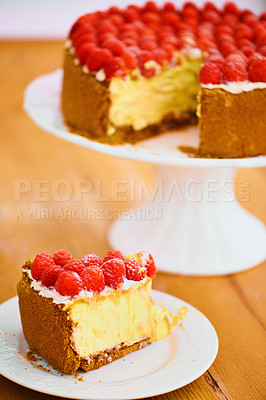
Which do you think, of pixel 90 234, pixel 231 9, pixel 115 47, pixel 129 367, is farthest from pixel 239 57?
pixel 129 367

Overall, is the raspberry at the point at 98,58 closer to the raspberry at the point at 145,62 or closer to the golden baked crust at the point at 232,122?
the raspberry at the point at 145,62

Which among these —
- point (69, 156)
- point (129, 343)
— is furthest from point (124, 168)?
point (129, 343)

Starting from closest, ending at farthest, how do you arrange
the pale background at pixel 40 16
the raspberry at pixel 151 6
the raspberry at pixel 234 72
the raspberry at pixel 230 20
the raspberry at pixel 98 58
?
the raspberry at pixel 234 72, the raspberry at pixel 98 58, the raspberry at pixel 230 20, the raspberry at pixel 151 6, the pale background at pixel 40 16

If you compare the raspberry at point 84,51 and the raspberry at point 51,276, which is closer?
the raspberry at point 51,276

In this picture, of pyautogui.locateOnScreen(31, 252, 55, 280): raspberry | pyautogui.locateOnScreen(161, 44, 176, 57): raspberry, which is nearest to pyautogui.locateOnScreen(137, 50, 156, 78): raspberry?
pyautogui.locateOnScreen(161, 44, 176, 57): raspberry

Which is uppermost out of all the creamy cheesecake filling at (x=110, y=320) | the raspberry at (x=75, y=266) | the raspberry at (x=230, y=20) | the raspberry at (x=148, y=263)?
the raspberry at (x=230, y=20)

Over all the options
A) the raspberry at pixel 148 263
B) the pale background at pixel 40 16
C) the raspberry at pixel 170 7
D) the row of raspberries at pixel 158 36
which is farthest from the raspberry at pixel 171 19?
the pale background at pixel 40 16
